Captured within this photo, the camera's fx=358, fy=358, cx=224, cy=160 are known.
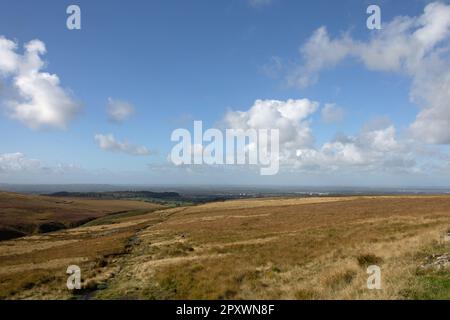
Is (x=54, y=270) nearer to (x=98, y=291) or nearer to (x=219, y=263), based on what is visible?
(x=98, y=291)

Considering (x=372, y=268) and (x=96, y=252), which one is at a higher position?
(x=372, y=268)

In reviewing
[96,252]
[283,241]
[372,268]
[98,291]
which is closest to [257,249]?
[283,241]

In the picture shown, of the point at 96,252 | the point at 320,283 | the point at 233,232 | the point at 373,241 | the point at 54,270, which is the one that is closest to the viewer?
the point at 320,283

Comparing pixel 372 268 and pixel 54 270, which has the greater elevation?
pixel 372 268

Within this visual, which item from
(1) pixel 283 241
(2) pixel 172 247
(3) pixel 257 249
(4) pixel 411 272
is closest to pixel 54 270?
(2) pixel 172 247

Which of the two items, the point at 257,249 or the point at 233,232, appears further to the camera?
the point at 233,232

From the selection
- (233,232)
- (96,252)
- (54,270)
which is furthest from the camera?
(233,232)
